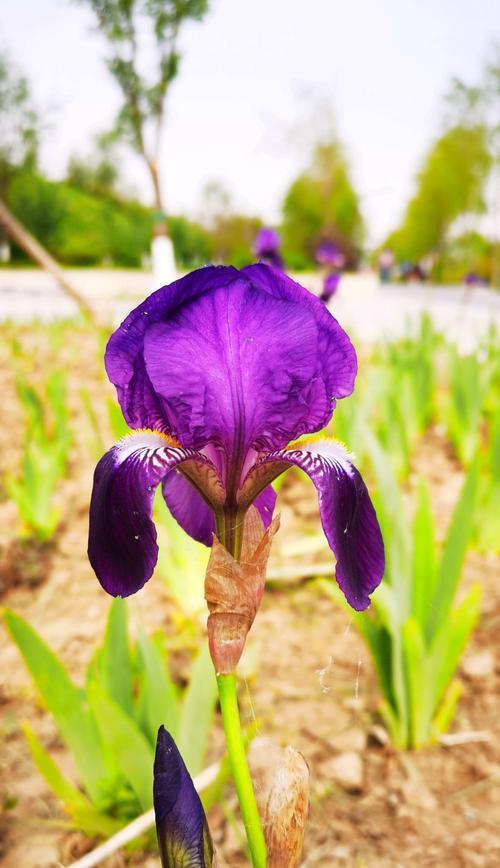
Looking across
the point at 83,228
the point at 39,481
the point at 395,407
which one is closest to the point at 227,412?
the point at 39,481

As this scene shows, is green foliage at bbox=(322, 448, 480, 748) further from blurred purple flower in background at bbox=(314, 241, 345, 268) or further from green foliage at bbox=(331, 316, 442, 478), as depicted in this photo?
blurred purple flower in background at bbox=(314, 241, 345, 268)

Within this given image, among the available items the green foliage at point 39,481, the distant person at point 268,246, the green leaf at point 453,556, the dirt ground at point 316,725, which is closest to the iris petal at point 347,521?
the dirt ground at point 316,725

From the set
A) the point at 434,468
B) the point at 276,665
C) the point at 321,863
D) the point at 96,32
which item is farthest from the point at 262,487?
the point at 96,32

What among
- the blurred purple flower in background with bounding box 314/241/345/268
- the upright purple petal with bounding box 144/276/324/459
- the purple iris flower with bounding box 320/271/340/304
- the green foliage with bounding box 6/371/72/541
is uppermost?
the upright purple petal with bounding box 144/276/324/459

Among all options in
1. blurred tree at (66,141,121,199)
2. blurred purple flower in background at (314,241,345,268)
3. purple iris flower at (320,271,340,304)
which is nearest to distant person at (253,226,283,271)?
purple iris flower at (320,271,340,304)

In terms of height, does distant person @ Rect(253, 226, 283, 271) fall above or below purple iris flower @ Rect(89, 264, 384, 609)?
below

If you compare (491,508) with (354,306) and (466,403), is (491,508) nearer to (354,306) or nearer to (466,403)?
(466,403)

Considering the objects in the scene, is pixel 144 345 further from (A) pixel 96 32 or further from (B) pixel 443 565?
(A) pixel 96 32
